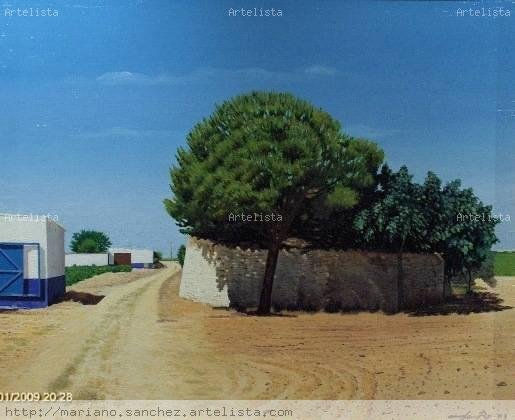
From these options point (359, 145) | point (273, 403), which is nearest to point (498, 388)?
point (273, 403)

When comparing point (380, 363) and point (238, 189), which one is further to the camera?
point (238, 189)

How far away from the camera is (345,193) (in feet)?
34.0

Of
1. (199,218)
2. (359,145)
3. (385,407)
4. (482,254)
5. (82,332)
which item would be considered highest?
(359,145)

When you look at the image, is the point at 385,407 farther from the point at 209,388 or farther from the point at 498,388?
the point at 209,388

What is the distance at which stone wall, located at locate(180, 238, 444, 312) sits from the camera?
1159 cm

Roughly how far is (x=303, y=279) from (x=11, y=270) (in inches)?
217

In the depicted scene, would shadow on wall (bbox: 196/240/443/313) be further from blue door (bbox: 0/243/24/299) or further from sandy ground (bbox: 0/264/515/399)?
blue door (bbox: 0/243/24/299)

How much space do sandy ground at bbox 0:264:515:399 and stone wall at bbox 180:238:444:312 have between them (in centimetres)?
134

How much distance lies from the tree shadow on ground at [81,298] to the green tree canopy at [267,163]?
9.09 feet

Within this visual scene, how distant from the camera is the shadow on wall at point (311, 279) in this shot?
38.0ft

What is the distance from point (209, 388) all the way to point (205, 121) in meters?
3.98
